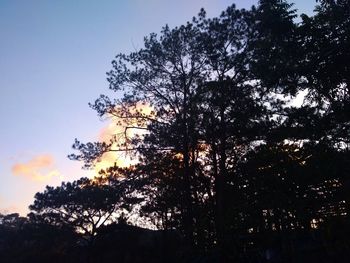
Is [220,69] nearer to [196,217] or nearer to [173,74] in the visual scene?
[173,74]

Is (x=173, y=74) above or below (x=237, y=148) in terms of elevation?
above


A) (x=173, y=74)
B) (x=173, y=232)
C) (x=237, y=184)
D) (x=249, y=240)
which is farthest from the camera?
(x=173, y=232)

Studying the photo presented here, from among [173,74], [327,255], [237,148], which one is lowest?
[327,255]

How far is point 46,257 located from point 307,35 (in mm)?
30246

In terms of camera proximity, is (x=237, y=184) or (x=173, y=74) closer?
(x=237, y=184)

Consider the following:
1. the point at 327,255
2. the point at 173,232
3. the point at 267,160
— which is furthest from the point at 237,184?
the point at 173,232

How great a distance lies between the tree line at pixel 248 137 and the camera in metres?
13.9

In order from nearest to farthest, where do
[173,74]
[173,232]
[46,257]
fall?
[173,74] → [173,232] → [46,257]

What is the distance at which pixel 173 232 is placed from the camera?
27.6m

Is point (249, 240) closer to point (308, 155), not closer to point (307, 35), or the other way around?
point (308, 155)

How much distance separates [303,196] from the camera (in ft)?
50.2

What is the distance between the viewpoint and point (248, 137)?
1834 cm

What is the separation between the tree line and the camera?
13.9 metres

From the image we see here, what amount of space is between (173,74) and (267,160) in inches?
280
